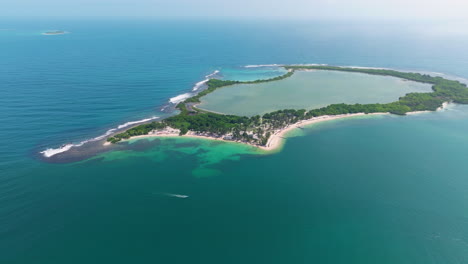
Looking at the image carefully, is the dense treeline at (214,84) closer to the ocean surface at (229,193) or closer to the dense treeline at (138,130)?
the ocean surface at (229,193)

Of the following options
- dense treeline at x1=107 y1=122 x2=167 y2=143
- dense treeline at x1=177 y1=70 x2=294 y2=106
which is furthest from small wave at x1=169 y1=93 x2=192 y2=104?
dense treeline at x1=107 y1=122 x2=167 y2=143

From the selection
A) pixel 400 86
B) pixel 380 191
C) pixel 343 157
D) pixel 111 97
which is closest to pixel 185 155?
pixel 343 157

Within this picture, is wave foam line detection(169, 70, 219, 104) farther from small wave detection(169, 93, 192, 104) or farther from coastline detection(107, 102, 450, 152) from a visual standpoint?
coastline detection(107, 102, 450, 152)

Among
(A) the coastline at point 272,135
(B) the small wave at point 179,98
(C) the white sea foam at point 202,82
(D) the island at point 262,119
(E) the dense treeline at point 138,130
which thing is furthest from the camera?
(C) the white sea foam at point 202,82

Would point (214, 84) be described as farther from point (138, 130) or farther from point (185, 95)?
point (138, 130)

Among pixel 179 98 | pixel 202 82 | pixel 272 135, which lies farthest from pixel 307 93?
pixel 179 98

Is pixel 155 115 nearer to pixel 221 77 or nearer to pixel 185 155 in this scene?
pixel 185 155

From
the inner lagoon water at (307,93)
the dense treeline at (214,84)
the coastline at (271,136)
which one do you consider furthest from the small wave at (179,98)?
the coastline at (271,136)
